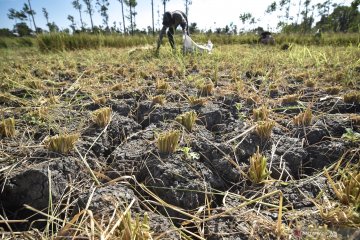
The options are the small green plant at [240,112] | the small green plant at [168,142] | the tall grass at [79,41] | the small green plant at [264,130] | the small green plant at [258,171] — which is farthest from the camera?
the tall grass at [79,41]

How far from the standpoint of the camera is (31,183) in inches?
33.9

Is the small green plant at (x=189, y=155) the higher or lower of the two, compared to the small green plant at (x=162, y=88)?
lower

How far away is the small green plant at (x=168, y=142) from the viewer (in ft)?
3.28

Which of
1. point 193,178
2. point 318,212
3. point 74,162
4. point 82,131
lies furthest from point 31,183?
point 318,212

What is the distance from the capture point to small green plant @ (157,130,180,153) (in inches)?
39.3

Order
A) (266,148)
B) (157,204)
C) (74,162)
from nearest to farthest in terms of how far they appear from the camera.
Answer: (157,204) → (74,162) → (266,148)

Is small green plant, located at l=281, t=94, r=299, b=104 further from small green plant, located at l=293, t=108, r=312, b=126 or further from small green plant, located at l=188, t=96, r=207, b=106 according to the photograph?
small green plant, located at l=188, t=96, r=207, b=106

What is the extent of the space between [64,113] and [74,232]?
107 cm

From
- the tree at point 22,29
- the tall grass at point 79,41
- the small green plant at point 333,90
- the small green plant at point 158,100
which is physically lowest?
the small green plant at point 158,100

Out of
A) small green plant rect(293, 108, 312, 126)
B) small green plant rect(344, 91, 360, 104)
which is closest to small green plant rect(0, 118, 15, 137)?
small green plant rect(293, 108, 312, 126)

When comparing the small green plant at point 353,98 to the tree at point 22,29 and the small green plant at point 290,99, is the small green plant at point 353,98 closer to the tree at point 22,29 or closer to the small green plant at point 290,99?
the small green plant at point 290,99

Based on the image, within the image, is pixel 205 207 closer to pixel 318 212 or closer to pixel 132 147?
pixel 318 212

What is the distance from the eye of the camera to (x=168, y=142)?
39.5 inches

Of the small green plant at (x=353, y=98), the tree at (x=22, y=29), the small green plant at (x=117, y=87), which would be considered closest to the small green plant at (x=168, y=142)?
the small green plant at (x=117, y=87)
